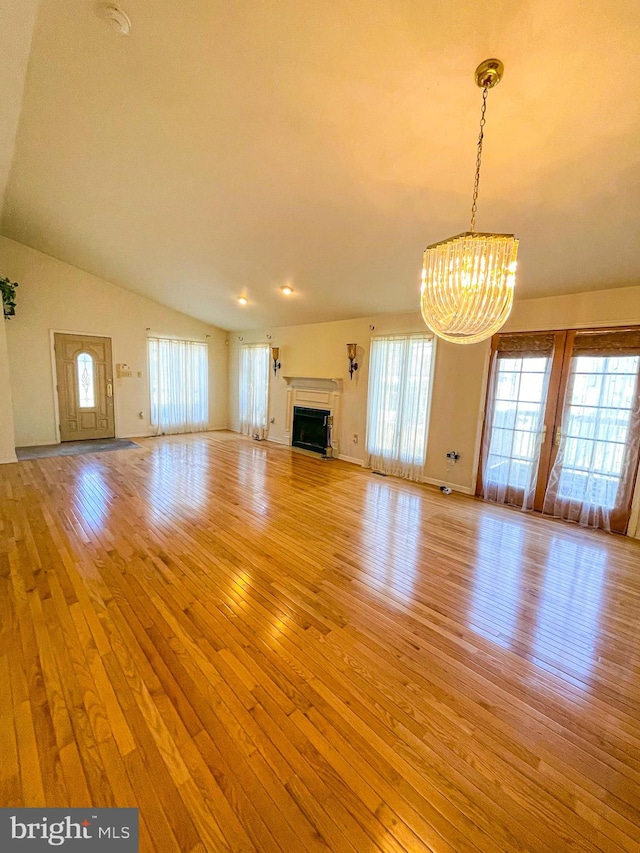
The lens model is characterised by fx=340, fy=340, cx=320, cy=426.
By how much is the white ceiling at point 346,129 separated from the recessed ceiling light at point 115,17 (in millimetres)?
37

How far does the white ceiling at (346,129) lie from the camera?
1.68 metres

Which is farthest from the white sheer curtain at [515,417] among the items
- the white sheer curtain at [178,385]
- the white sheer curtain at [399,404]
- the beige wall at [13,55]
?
the white sheer curtain at [178,385]

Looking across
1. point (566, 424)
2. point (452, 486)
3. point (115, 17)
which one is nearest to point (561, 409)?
point (566, 424)

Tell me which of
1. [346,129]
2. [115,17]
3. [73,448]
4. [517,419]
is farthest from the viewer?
[73,448]

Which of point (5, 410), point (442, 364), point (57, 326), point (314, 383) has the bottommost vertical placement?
point (5, 410)

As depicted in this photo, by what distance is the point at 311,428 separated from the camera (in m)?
6.67

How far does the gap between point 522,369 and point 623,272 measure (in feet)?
4.06

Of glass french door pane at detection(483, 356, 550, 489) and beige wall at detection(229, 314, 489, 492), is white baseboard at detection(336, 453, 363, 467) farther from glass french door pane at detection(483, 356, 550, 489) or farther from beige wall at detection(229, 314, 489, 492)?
glass french door pane at detection(483, 356, 550, 489)

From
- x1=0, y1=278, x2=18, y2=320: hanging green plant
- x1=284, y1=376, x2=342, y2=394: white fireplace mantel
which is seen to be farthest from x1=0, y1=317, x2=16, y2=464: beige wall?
x1=284, y1=376, x2=342, y2=394: white fireplace mantel

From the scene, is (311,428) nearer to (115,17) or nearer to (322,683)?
(322,683)

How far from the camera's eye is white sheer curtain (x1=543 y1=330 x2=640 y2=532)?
3.39m

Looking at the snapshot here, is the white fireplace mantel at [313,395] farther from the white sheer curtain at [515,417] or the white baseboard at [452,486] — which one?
the white sheer curtain at [515,417]

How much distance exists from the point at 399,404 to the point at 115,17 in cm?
449

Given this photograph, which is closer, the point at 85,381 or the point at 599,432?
the point at 599,432
